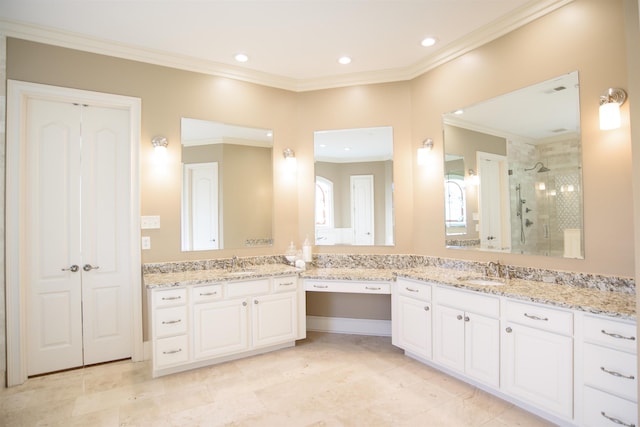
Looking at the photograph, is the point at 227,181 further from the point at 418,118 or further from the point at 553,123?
the point at 553,123

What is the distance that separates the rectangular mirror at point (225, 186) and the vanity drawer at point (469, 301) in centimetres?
192

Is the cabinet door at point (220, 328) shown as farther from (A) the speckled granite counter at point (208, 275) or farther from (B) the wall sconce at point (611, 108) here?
(B) the wall sconce at point (611, 108)

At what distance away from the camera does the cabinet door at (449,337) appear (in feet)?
8.49

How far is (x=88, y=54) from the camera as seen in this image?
9.81ft

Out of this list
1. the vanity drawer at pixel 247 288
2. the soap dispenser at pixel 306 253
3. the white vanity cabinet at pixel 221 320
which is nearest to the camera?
the white vanity cabinet at pixel 221 320

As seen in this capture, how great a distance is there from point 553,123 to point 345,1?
178cm

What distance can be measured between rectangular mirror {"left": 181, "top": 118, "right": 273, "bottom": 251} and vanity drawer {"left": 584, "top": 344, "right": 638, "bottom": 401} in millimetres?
2859

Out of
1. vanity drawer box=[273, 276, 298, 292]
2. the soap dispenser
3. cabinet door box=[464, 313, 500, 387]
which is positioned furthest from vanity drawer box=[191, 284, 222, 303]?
cabinet door box=[464, 313, 500, 387]

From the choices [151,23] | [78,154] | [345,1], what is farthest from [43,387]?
[345,1]

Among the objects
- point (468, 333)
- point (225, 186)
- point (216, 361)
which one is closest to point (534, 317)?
point (468, 333)

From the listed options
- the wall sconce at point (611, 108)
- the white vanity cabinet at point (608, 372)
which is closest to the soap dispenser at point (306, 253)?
the white vanity cabinet at point (608, 372)

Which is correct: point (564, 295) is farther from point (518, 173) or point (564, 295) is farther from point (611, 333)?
point (518, 173)

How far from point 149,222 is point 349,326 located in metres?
2.39

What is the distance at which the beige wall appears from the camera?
2203mm
